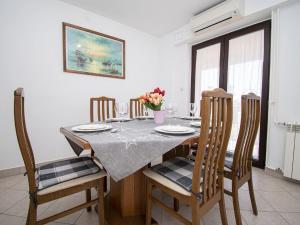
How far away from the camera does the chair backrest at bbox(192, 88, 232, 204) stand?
758 mm

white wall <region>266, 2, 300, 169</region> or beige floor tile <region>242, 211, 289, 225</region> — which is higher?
white wall <region>266, 2, 300, 169</region>

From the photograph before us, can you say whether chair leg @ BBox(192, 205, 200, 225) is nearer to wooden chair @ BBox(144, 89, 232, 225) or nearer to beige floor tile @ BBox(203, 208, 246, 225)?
wooden chair @ BBox(144, 89, 232, 225)

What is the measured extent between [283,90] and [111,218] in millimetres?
2355

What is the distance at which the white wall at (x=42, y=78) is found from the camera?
1.90 m

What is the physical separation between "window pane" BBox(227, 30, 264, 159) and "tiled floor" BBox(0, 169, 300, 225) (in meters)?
0.75

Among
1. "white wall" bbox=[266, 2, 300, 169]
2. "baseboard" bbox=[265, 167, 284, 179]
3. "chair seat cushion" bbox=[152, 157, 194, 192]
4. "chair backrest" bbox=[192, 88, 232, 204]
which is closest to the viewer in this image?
"chair backrest" bbox=[192, 88, 232, 204]

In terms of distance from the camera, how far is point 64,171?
3.38ft

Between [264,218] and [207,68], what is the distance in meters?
2.39

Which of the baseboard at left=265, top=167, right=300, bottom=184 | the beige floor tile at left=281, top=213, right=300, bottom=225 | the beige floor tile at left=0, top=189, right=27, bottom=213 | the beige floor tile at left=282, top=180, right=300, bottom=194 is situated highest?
the baseboard at left=265, top=167, right=300, bottom=184

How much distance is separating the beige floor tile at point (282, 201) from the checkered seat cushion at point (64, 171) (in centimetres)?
165

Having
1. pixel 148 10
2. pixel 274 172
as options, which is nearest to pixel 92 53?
pixel 148 10

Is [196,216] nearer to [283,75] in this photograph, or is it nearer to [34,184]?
A: [34,184]

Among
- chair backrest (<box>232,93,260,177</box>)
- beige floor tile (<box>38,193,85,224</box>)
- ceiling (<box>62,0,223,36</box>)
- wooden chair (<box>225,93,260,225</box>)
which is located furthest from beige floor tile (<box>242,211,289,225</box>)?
ceiling (<box>62,0,223,36</box>)

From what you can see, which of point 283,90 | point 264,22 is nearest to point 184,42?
point 264,22
